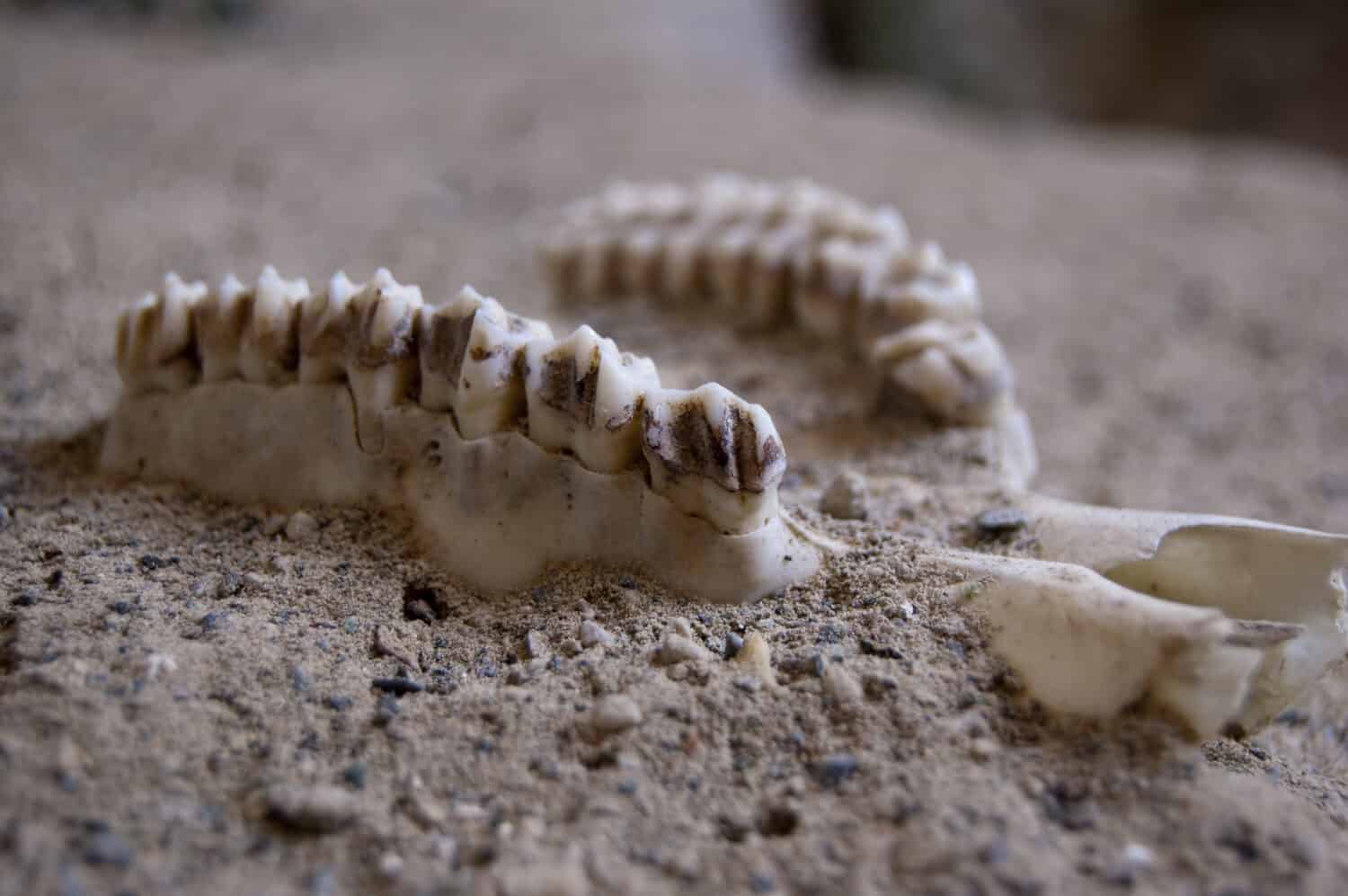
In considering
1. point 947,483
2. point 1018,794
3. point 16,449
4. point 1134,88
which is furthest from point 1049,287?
point 1134,88

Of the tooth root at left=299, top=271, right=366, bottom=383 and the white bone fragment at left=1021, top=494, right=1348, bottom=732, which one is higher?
the tooth root at left=299, top=271, right=366, bottom=383

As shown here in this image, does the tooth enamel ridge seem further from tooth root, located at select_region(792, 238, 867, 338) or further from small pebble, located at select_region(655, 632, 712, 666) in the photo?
tooth root, located at select_region(792, 238, 867, 338)

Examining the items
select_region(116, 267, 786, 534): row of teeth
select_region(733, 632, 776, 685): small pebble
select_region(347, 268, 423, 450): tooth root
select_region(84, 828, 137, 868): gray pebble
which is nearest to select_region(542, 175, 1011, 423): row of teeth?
select_region(116, 267, 786, 534): row of teeth

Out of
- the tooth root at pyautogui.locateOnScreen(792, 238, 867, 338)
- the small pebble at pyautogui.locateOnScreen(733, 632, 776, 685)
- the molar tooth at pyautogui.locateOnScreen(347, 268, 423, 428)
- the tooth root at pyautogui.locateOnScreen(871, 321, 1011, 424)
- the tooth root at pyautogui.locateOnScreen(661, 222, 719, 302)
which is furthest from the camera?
the tooth root at pyautogui.locateOnScreen(661, 222, 719, 302)

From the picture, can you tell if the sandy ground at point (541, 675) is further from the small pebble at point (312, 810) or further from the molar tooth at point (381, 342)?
the molar tooth at point (381, 342)

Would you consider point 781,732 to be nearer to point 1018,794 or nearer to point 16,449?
point 1018,794

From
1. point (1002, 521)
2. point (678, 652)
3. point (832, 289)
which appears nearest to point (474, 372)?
point (678, 652)
